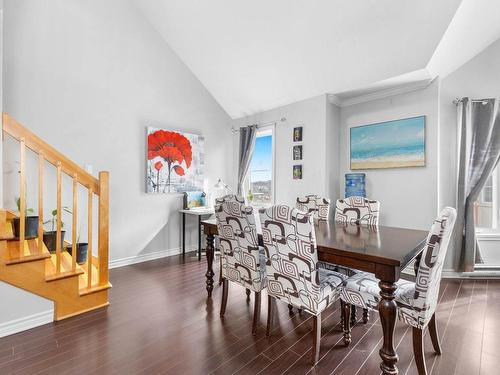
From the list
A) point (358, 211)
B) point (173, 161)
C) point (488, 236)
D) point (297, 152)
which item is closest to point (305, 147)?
point (297, 152)

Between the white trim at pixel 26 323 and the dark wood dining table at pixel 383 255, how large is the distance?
2308mm

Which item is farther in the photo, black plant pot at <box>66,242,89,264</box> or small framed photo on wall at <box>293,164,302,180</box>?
small framed photo on wall at <box>293,164,302,180</box>

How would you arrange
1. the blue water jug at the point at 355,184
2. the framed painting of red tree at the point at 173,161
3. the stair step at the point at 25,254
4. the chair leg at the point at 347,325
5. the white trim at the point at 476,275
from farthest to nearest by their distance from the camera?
the framed painting of red tree at the point at 173,161 < the blue water jug at the point at 355,184 < the white trim at the point at 476,275 < the stair step at the point at 25,254 < the chair leg at the point at 347,325

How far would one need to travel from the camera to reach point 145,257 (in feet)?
13.4

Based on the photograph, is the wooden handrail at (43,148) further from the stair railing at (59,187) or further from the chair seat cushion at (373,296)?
the chair seat cushion at (373,296)

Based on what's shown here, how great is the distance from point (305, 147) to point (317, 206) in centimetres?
127

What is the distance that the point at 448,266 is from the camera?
3.36 meters

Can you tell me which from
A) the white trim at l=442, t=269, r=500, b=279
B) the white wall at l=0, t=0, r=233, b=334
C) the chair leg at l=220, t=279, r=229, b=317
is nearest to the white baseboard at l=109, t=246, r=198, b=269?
the white wall at l=0, t=0, r=233, b=334

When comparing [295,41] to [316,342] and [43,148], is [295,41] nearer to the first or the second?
[43,148]

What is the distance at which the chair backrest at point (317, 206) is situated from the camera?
306 centimetres

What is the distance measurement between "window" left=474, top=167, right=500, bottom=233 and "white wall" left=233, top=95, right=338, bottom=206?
1.79m

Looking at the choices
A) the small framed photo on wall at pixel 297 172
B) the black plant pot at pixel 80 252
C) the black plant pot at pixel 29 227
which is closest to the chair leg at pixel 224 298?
the black plant pot at pixel 80 252

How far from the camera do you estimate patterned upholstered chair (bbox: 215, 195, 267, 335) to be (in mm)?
2047

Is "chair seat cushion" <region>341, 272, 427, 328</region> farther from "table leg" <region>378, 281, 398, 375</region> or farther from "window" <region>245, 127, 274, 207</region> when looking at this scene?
"window" <region>245, 127, 274, 207</region>
